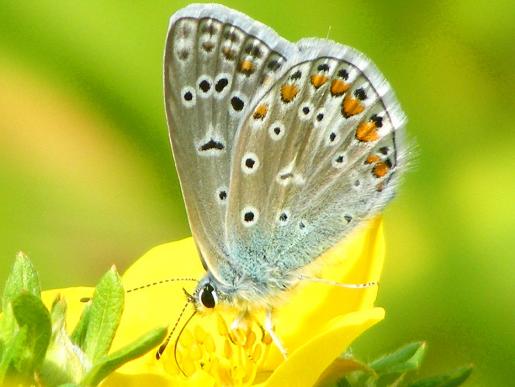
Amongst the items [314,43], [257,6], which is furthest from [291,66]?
[257,6]

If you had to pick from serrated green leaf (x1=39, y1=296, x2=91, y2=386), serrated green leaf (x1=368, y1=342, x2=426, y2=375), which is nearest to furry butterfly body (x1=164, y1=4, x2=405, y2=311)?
serrated green leaf (x1=368, y1=342, x2=426, y2=375)

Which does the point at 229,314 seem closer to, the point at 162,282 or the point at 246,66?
the point at 162,282

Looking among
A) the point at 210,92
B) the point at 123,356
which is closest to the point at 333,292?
the point at 210,92

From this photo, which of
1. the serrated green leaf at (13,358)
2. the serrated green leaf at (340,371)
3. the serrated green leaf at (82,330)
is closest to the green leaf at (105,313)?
the serrated green leaf at (82,330)

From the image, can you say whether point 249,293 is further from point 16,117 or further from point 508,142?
point 16,117

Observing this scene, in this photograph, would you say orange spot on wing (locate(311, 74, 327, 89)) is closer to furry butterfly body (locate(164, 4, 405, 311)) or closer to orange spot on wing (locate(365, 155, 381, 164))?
furry butterfly body (locate(164, 4, 405, 311))
